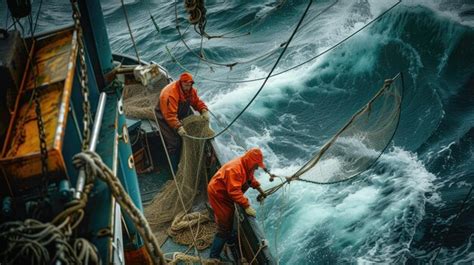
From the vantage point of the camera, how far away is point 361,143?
296 inches

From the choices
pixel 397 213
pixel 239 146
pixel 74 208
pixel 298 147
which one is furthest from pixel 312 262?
pixel 74 208

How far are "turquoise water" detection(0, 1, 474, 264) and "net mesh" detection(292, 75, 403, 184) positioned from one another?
1.47 metres

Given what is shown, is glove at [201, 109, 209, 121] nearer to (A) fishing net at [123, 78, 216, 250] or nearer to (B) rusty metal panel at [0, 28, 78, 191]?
(A) fishing net at [123, 78, 216, 250]

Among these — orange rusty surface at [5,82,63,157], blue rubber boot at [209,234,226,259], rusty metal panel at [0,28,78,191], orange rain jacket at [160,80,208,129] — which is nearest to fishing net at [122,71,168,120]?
orange rain jacket at [160,80,208,129]

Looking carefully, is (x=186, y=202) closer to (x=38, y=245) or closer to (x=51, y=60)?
(x=51, y=60)

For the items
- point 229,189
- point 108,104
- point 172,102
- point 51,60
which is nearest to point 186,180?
point 172,102

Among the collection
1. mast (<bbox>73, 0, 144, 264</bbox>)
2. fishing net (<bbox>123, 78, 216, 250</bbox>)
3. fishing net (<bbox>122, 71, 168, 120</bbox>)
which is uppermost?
mast (<bbox>73, 0, 144, 264</bbox>)

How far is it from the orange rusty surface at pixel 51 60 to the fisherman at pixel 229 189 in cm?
280

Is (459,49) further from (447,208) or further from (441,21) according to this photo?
(447,208)

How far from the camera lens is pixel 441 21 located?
13211 millimetres

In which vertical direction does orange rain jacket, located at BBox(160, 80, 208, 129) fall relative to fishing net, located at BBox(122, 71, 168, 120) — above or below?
above

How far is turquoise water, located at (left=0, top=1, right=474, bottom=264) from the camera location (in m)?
8.34

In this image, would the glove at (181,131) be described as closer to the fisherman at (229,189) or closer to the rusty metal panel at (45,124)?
the fisherman at (229,189)

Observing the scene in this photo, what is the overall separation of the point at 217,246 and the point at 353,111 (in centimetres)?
771
